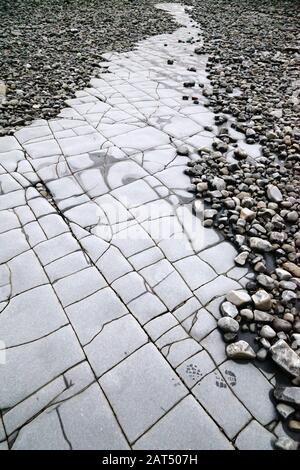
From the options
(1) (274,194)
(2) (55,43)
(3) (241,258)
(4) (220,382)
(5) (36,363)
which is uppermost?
(2) (55,43)

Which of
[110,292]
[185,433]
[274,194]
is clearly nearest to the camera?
[185,433]

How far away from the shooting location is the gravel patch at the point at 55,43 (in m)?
4.91

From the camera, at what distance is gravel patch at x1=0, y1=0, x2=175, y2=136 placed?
491 cm

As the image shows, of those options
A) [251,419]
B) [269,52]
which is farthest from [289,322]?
[269,52]

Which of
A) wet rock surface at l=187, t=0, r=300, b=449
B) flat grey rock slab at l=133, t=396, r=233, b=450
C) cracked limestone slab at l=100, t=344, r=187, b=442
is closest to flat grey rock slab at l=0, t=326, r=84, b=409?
cracked limestone slab at l=100, t=344, r=187, b=442

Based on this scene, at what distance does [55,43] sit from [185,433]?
8155 mm

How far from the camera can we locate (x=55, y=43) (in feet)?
23.8

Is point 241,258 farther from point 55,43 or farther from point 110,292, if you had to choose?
point 55,43

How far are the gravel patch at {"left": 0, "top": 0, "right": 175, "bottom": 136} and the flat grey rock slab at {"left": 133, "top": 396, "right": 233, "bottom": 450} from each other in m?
3.96

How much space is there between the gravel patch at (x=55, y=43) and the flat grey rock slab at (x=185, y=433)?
3.96 m

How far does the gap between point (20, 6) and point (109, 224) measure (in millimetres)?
10597

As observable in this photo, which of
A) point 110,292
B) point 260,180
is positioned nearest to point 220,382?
point 110,292

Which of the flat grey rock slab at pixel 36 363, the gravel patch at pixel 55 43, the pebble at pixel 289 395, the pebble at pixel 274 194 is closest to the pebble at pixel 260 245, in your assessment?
the pebble at pixel 274 194

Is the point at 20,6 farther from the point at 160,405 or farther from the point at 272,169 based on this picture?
the point at 160,405
